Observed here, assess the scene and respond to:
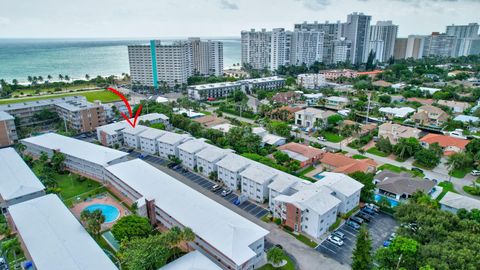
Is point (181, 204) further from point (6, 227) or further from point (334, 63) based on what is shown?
point (334, 63)

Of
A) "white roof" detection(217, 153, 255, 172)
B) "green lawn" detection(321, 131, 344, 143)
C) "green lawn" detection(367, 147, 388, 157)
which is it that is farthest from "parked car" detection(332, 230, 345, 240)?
"green lawn" detection(321, 131, 344, 143)

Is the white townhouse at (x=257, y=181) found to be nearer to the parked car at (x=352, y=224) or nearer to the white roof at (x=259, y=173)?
the white roof at (x=259, y=173)

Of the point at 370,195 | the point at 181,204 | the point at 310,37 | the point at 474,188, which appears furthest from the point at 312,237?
the point at 310,37

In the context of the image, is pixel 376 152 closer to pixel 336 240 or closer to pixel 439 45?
pixel 336 240

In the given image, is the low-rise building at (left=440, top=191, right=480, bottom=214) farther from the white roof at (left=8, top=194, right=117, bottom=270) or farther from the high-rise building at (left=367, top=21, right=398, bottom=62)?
the high-rise building at (left=367, top=21, right=398, bottom=62)

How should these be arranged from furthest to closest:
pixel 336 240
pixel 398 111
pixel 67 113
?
pixel 398 111 < pixel 67 113 < pixel 336 240

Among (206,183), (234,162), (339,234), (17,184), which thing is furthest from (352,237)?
(17,184)
